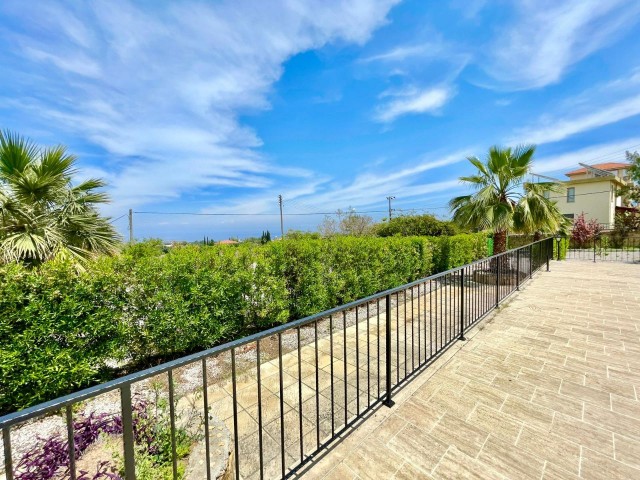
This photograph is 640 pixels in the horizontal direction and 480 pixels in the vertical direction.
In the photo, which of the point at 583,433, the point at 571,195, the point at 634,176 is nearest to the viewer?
the point at 583,433

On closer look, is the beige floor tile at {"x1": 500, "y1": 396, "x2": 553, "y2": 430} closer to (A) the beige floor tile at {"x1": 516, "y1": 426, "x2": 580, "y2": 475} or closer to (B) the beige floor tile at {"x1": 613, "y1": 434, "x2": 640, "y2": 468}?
(A) the beige floor tile at {"x1": 516, "y1": 426, "x2": 580, "y2": 475}

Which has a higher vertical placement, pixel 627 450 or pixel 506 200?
pixel 506 200

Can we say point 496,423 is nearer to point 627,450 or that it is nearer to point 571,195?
point 627,450

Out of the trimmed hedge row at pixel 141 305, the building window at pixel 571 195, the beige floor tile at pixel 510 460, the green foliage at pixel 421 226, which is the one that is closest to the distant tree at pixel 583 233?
the green foliage at pixel 421 226

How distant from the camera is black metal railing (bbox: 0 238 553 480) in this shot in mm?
997

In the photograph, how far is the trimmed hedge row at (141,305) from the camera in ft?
7.31

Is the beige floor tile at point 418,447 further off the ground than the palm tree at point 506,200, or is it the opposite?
the palm tree at point 506,200

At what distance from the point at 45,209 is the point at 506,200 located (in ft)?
32.2

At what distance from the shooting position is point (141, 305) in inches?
114

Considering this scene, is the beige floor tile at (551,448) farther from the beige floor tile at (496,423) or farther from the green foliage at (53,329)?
the green foliage at (53,329)

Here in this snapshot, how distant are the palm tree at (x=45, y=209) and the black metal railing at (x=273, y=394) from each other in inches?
75.5

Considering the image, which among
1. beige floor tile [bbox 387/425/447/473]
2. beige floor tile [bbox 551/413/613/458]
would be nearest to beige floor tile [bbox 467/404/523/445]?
beige floor tile [bbox 551/413/613/458]

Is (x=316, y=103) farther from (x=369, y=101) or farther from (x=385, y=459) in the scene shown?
(x=385, y=459)

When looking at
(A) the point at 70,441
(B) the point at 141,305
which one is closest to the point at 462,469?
(A) the point at 70,441
